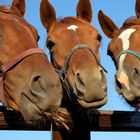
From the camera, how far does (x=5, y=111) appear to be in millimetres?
3854

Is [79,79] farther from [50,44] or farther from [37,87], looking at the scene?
[50,44]

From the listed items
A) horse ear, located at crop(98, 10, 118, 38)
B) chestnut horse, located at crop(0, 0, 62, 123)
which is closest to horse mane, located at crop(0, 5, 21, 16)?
chestnut horse, located at crop(0, 0, 62, 123)

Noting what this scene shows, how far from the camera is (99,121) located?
420 cm

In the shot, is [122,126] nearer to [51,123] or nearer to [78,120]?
[78,120]

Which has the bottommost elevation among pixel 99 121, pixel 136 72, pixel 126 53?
pixel 99 121

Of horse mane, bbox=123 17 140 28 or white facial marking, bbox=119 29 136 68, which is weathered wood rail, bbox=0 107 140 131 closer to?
white facial marking, bbox=119 29 136 68

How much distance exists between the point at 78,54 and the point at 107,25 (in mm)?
1423

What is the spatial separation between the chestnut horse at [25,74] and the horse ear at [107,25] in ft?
5.56

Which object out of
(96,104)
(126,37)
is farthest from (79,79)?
(126,37)

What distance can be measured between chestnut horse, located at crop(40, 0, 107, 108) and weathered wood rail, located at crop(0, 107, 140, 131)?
11.7 inches

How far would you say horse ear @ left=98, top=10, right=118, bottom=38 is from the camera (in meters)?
5.31

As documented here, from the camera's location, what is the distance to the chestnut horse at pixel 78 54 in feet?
12.0

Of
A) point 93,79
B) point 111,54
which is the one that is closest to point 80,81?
point 93,79

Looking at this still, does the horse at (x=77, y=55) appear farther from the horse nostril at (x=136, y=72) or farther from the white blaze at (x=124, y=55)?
the horse nostril at (x=136, y=72)
